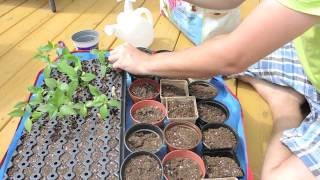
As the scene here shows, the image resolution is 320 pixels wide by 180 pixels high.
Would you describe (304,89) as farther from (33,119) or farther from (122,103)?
(33,119)

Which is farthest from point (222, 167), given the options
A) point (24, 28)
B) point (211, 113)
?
point (24, 28)

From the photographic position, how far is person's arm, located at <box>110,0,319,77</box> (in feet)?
2.50

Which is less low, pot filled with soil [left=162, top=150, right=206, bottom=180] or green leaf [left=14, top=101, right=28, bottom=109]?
green leaf [left=14, top=101, right=28, bottom=109]

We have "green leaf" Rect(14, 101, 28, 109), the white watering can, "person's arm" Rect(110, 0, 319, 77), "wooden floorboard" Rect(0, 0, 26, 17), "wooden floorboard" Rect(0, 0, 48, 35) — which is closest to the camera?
"person's arm" Rect(110, 0, 319, 77)

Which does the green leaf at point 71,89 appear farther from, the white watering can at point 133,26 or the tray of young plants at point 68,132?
the white watering can at point 133,26

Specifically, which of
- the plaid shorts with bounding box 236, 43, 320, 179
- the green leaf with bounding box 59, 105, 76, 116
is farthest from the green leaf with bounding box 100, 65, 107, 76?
the plaid shorts with bounding box 236, 43, 320, 179

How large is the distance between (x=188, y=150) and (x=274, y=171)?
0.25 metres

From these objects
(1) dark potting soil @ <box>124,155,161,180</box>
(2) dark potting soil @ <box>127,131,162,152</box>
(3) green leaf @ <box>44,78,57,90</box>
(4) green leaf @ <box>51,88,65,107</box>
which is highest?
(3) green leaf @ <box>44,78,57,90</box>

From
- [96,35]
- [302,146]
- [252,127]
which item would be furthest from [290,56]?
[96,35]

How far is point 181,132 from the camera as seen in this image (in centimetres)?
101

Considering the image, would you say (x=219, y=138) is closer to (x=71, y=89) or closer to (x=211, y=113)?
(x=211, y=113)

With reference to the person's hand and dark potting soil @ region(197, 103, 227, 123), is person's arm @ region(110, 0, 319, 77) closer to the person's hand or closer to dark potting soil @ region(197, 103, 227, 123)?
the person's hand

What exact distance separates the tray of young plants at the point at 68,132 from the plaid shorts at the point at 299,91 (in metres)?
0.50

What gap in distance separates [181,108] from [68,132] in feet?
1.17
